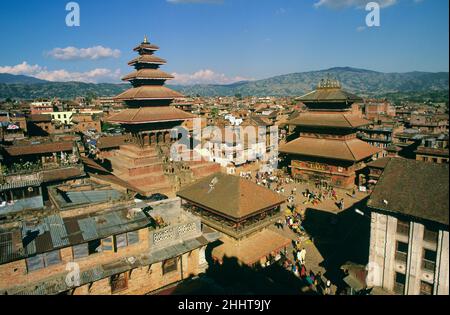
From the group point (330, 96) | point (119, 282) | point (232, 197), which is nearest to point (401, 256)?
point (232, 197)

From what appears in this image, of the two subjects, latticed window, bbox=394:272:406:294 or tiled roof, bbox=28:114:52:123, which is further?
tiled roof, bbox=28:114:52:123

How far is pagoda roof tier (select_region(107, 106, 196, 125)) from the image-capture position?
3721 cm

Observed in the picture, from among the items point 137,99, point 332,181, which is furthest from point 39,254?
point 332,181

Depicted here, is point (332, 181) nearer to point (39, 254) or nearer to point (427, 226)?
point (427, 226)

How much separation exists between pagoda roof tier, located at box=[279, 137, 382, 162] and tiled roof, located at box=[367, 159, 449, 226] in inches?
921

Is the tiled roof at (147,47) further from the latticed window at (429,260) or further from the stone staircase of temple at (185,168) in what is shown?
the latticed window at (429,260)

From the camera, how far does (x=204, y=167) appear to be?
41.1 metres

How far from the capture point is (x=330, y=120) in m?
44.2

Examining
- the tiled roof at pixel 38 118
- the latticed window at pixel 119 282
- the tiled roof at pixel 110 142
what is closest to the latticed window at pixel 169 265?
the latticed window at pixel 119 282

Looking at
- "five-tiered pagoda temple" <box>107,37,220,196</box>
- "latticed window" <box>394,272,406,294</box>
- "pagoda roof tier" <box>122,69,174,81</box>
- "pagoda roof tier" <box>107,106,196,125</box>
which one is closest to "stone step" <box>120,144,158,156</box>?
"five-tiered pagoda temple" <box>107,37,220,196</box>

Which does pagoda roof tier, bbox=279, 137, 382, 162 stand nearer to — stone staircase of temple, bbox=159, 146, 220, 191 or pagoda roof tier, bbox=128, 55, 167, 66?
stone staircase of temple, bbox=159, 146, 220, 191

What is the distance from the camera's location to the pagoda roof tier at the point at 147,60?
40750 mm

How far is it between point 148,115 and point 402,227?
30551 mm

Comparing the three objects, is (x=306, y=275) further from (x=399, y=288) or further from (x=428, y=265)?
(x=428, y=265)
